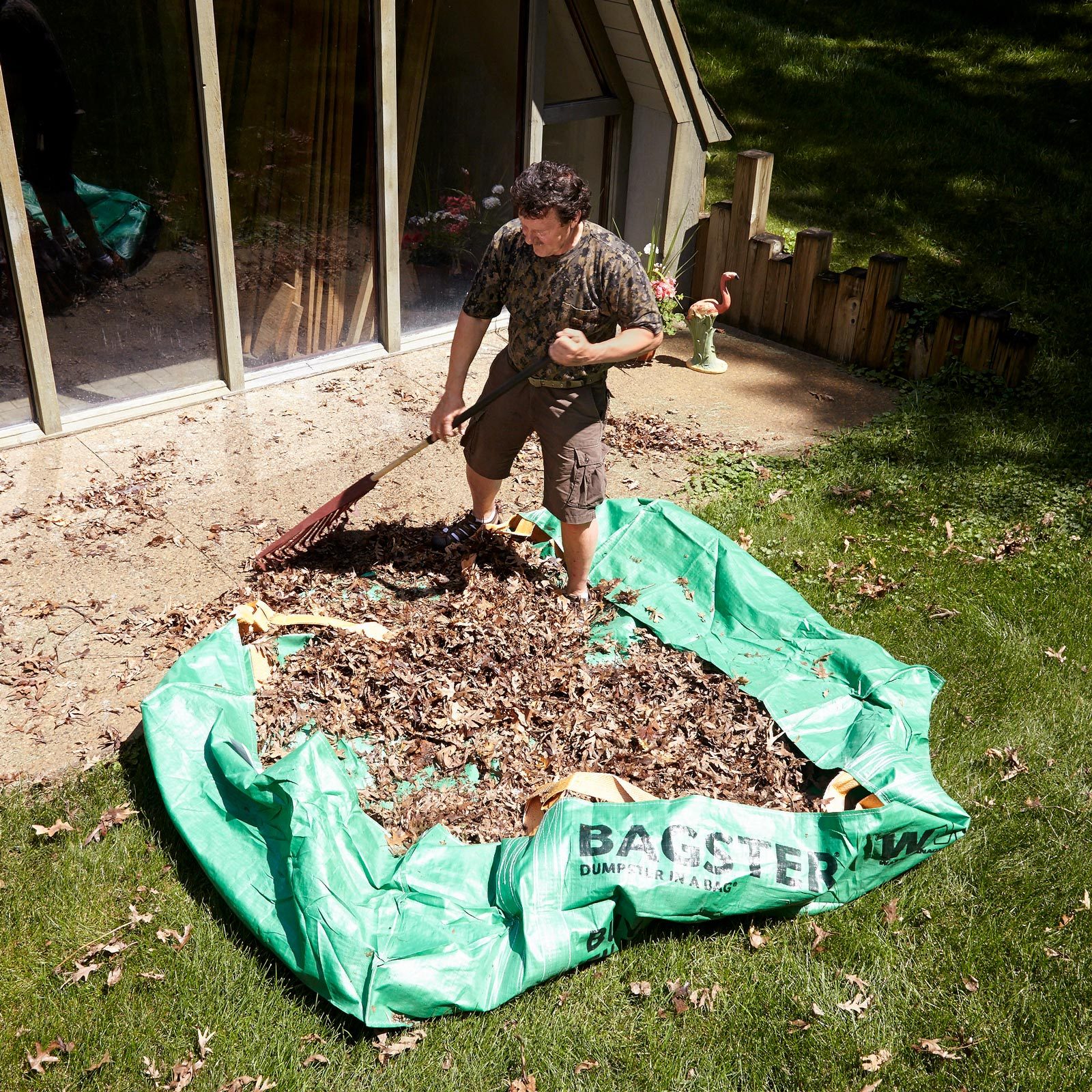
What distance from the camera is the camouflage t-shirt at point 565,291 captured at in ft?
15.1

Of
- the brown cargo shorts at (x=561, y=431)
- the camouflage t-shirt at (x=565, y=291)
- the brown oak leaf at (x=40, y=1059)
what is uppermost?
the camouflage t-shirt at (x=565, y=291)

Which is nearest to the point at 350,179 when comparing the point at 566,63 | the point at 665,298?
the point at 566,63

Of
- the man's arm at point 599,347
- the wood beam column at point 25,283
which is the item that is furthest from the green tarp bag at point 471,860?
the wood beam column at point 25,283

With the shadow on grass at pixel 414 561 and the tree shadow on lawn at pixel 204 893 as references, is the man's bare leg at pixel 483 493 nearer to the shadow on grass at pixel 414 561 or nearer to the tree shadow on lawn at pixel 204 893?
the shadow on grass at pixel 414 561

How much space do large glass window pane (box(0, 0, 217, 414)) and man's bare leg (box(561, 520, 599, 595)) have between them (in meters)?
3.12

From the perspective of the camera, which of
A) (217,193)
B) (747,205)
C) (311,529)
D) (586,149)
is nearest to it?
(311,529)

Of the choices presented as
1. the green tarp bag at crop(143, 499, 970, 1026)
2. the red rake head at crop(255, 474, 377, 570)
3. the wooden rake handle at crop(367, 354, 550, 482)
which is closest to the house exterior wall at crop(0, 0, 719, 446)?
the red rake head at crop(255, 474, 377, 570)

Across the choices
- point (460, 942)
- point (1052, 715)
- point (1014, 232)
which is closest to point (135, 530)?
point (460, 942)

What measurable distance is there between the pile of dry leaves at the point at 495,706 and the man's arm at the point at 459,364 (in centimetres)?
75

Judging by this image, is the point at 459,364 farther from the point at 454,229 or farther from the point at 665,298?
the point at 665,298

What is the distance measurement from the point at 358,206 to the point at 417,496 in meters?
2.33

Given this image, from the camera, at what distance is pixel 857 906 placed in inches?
154

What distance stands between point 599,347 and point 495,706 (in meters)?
1.51

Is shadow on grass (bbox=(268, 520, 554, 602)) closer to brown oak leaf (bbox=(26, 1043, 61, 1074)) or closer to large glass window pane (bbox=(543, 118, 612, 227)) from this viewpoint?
brown oak leaf (bbox=(26, 1043, 61, 1074))
